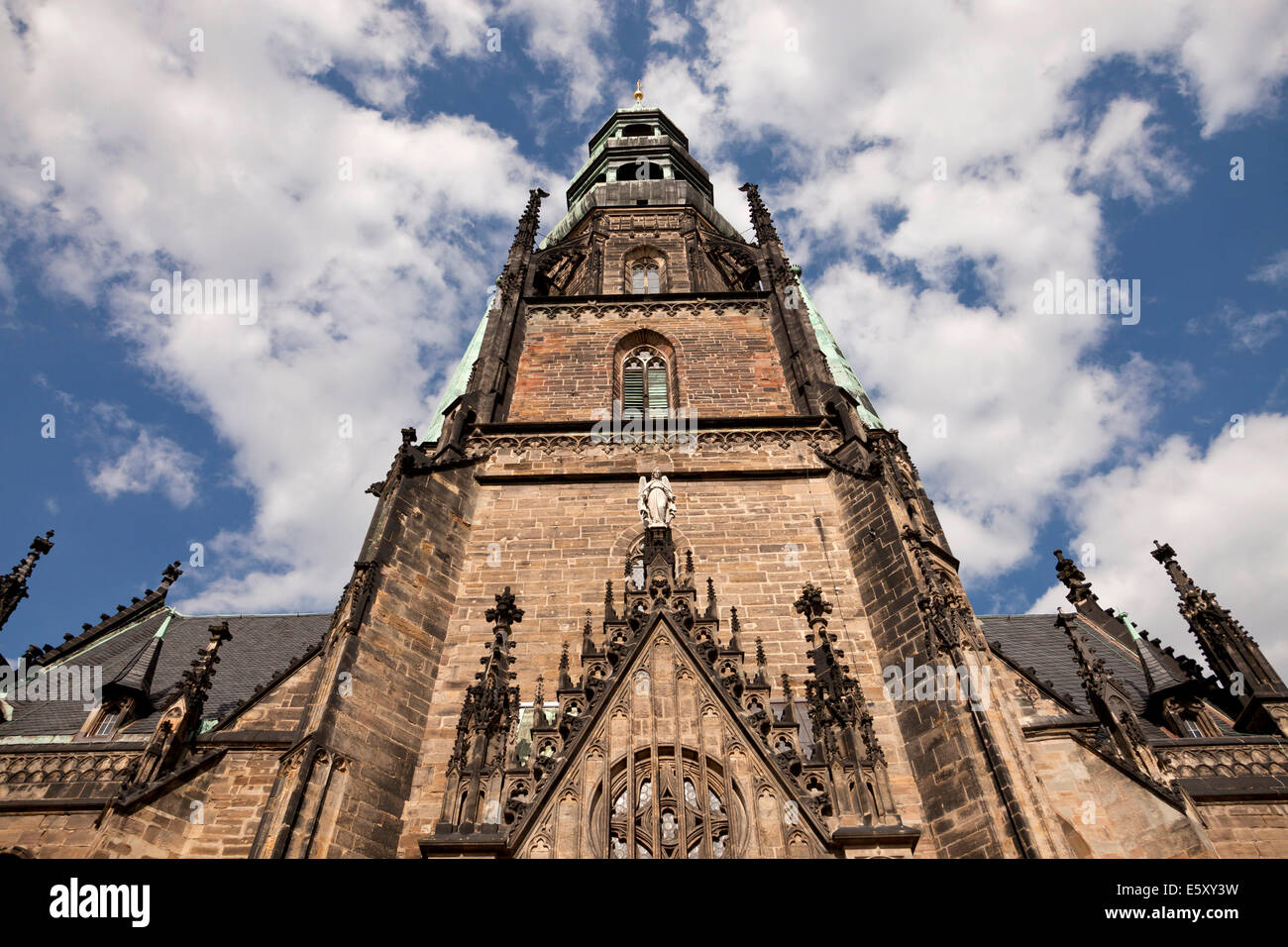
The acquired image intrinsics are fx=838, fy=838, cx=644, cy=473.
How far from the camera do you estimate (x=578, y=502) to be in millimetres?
12586

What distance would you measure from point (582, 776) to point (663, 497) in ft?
13.1

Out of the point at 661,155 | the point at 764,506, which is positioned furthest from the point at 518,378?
the point at 661,155

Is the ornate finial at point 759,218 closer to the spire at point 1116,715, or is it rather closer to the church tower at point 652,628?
the church tower at point 652,628

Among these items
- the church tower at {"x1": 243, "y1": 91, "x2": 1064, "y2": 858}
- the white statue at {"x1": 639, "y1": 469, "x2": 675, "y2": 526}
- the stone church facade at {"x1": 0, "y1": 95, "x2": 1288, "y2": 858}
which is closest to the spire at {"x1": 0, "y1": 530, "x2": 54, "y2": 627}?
the stone church facade at {"x1": 0, "y1": 95, "x2": 1288, "y2": 858}

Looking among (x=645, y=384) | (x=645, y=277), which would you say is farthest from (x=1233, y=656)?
(x=645, y=277)

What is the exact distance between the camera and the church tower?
731 centimetres

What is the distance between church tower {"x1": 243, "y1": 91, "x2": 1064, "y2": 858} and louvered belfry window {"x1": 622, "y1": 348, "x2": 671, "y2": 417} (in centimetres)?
7

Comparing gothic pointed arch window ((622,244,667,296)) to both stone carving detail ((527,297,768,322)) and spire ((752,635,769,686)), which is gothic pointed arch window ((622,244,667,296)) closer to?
stone carving detail ((527,297,768,322))

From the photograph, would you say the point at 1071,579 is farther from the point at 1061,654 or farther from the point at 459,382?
the point at 459,382

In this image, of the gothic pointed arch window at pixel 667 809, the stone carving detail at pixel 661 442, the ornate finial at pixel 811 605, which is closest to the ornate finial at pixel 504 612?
the gothic pointed arch window at pixel 667 809

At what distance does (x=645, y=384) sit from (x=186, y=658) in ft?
34.1

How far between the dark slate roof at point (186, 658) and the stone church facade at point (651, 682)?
12cm

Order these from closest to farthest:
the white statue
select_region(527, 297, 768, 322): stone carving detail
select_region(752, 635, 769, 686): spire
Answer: select_region(752, 635, 769, 686): spire → the white statue → select_region(527, 297, 768, 322): stone carving detail
